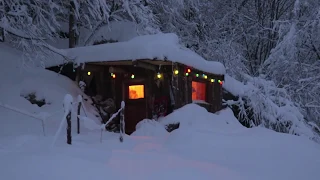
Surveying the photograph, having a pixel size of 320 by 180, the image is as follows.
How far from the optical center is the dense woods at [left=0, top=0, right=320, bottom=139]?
1471 centimetres

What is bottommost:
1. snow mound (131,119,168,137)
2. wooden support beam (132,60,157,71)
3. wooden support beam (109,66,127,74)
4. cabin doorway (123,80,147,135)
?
snow mound (131,119,168,137)

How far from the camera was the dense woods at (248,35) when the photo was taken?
14711 mm

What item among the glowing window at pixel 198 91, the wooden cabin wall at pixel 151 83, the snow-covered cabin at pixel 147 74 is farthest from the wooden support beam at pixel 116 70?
the glowing window at pixel 198 91

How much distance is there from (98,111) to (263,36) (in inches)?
501

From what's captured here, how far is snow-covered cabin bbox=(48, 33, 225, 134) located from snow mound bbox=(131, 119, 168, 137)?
1.38 m

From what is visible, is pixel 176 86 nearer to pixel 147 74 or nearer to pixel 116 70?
pixel 147 74

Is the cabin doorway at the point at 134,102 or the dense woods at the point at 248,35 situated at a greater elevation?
the dense woods at the point at 248,35

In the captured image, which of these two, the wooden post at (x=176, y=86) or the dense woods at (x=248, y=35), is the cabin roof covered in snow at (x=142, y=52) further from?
the dense woods at (x=248, y=35)

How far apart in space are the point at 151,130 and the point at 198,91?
4213 millimetres

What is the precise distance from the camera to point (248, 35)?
2109cm

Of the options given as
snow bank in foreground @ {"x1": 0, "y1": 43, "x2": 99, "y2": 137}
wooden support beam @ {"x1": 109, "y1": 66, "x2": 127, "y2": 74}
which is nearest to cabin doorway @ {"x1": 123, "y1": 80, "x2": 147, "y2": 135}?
wooden support beam @ {"x1": 109, "y1": 66, "x2": 127, "y2": 74}

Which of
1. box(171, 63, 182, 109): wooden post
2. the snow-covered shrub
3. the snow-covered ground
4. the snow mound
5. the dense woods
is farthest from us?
the dense woods

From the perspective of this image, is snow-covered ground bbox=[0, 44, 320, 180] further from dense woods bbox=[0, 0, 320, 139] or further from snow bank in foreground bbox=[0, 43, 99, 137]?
dense woods bbox=[0, 0, 320, 139]

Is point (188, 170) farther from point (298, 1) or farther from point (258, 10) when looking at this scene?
point (258, 10)
